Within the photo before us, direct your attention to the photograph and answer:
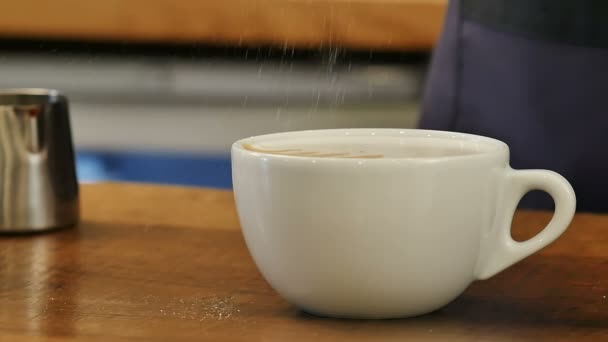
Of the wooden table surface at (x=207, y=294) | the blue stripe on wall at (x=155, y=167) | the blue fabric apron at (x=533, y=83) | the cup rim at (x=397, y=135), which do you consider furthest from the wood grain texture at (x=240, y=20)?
the cup rim at (x=397, y=135)

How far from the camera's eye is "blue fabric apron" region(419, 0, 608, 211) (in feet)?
3.71

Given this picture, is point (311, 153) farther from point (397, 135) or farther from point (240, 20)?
point (240, 20)

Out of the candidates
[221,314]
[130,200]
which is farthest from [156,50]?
[221,314]

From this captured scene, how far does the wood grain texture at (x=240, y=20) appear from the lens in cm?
166

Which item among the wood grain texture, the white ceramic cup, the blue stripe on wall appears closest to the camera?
the white ceramic cup

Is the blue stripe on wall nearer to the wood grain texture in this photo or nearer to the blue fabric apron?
the wood grain texture

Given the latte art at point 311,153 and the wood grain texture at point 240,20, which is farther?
the wood grain texture at point 240,20

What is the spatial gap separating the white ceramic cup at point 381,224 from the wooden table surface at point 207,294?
2 centimetres

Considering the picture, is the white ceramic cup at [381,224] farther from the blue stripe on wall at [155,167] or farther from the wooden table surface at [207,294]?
the blue stripe on wall at [155,167]

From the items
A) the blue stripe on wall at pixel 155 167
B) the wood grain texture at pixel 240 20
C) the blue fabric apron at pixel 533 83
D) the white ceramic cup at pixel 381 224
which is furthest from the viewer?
the blue stripe on wall at pixel 155 167

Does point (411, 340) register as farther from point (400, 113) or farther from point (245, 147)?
point (400, 113)

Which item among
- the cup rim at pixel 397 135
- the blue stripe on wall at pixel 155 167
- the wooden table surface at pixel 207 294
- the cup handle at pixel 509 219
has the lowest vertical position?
the blue stripe on wall at pixel 155 167

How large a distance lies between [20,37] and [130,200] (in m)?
1.10

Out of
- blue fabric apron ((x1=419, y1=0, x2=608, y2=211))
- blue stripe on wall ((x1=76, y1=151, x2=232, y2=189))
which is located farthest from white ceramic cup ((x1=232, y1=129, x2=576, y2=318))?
blue stripe on wall ((x1=76, y1=151, x2=232, y2=189))
